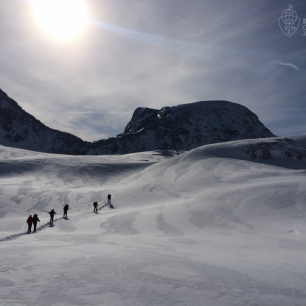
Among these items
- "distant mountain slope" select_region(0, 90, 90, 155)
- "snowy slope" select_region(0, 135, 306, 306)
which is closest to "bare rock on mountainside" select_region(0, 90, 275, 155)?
"distant mountain slope" select_region(0, 90, 90, 155)

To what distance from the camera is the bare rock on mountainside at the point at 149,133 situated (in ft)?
535

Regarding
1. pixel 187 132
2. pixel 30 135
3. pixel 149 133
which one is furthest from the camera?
pixel 30 135

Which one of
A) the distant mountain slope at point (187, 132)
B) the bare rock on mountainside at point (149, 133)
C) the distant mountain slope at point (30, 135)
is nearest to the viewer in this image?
the distant mountain slope at point (187, 132)

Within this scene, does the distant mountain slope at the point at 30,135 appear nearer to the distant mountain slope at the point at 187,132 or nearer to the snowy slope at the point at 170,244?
the distant mountain slope at the point at 187,132

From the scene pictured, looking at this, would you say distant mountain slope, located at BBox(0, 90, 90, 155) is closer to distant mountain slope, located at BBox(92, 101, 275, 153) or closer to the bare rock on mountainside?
the bare rock on mountainside

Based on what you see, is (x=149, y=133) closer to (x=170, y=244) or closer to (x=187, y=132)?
(x=187, y=132)

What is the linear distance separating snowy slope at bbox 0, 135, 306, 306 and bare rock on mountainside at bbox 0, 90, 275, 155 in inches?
5037

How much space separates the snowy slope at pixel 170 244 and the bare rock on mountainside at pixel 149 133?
128 meters

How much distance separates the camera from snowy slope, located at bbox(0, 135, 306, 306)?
3.93 meters

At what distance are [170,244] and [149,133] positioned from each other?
167 meters

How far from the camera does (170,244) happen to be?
8.83m

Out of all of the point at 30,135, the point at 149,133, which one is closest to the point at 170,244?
the point at 149,133

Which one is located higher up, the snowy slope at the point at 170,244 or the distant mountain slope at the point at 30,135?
the distant mountain slope at the point at 30,135

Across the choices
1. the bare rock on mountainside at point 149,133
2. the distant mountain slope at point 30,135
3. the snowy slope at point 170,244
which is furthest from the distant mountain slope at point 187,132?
the snowy slope at point 170,244
